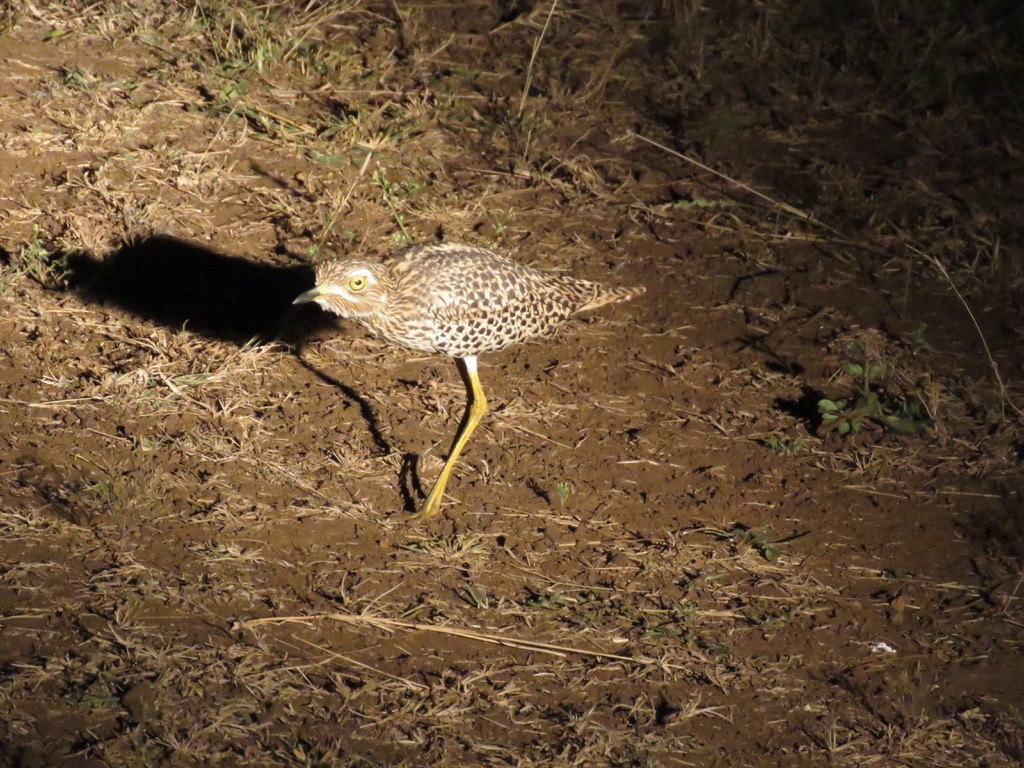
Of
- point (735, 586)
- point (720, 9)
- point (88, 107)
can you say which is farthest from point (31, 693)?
point (720, 9)

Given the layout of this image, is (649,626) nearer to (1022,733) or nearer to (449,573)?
(449,573)

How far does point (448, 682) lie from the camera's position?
4566mm

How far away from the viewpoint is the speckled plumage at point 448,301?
5113 mm

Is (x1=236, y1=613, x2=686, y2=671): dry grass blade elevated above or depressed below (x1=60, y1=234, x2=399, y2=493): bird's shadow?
below

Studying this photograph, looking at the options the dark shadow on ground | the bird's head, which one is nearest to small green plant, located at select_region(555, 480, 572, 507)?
the bird's head

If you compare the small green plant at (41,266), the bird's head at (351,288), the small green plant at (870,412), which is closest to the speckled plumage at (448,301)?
the bird's head at (351,288)

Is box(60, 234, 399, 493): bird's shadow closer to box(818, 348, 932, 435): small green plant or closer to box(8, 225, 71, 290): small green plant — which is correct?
box(8, 225, 71, 290): small green plant

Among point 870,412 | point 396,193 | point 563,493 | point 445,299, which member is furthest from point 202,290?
point 870,412

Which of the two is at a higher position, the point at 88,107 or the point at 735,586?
the point at 88,107

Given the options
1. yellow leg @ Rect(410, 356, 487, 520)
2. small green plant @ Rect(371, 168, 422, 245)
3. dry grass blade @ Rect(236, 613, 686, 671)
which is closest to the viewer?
dry grass blade @ Rect(236, 613, 686, 671)

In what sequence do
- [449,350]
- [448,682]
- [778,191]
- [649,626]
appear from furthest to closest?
[778,191]
[449,350]
[649,626]
[448,682]

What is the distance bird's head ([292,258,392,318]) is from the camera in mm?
5066

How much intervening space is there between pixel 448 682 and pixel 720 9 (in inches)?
233

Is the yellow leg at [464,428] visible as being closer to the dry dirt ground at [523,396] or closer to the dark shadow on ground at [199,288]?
the dry dirt ground at [523,396]
